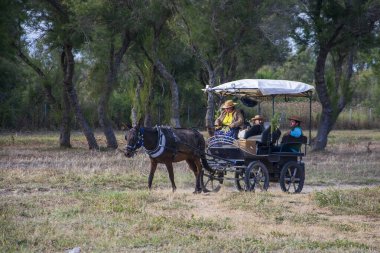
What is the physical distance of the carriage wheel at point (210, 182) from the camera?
57.4ft

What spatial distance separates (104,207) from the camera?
44.0 ft

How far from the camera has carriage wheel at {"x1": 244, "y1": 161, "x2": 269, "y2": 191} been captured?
16845 mm

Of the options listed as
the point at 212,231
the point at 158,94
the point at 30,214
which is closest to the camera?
the point at 212,231

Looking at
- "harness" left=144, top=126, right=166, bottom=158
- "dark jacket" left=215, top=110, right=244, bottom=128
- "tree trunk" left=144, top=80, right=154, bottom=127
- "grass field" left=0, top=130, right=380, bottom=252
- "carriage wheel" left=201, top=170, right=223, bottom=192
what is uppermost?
"tree trunk" left=144, top=80, right=154, bottom=127

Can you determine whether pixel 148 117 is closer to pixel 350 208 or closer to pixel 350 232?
pixel 350 208

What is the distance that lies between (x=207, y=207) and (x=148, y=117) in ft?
52.6

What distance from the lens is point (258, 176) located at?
17.1m

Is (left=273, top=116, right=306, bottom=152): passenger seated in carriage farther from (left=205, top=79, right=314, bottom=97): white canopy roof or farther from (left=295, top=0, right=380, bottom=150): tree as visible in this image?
(left=295, top=0, right=380, bottom=150): tree

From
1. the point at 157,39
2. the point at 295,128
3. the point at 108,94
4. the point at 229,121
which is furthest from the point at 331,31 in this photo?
the point at 229,121

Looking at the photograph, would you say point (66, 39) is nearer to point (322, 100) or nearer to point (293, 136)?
point (322, 100)

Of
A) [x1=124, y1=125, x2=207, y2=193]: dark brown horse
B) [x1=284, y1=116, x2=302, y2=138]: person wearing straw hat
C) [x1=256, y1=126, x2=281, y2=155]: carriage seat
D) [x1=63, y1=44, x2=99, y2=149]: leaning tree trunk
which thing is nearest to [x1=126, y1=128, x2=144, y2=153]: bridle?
[x1=124, y1=125, x2=207, y2=193]: dark brown horse

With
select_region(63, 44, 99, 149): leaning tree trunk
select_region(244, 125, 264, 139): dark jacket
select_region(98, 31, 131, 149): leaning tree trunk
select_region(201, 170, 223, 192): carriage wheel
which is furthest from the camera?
select_region(98, 31, 131, 149): leaning tree trunk

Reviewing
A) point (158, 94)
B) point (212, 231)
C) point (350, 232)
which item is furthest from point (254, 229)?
point (158, 94)

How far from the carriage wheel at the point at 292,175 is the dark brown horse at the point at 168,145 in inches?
73.8
